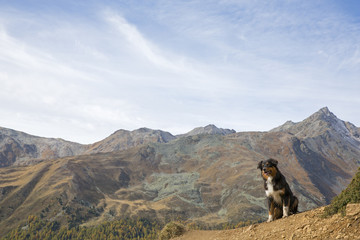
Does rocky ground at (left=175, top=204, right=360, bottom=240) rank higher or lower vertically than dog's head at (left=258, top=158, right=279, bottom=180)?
lower

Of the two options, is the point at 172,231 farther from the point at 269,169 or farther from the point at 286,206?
the point at 269,169

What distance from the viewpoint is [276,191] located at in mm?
11969

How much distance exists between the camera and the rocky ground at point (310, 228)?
9.22m

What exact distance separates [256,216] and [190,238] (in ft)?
605

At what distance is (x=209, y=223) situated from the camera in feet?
626

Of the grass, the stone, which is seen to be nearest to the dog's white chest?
the grass

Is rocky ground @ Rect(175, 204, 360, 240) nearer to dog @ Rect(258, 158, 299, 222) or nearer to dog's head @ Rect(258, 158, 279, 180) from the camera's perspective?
dog @ Rect(258, 158, 299, 222)

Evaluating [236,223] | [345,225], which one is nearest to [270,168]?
[345,225]

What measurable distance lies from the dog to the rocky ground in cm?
42

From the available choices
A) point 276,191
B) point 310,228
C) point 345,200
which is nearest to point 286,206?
point 276,191

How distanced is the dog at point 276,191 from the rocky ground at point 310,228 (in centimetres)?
42

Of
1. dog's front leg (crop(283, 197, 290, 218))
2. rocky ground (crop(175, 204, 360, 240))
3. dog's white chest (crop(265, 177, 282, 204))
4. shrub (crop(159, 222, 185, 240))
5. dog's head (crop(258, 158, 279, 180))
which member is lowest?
shrub (crop(159, 222, 185, 240))

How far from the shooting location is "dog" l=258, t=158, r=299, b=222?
1188cm

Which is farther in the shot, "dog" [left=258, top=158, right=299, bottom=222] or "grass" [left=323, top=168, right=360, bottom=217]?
"dog" [left=258, top=158, right=299, bottom=222]
